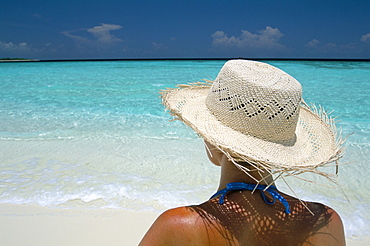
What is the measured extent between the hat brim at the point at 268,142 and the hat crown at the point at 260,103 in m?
0.03

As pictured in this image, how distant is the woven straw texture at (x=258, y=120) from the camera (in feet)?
3.49

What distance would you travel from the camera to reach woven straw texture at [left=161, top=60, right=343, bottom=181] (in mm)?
1063

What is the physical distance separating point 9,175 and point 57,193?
747mm

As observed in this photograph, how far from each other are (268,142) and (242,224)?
33cm

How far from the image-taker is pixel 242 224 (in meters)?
0.98

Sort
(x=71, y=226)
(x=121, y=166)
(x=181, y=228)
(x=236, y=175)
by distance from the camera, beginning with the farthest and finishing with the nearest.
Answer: (x=121, y=166)
(x=71, y=226)
(x=236, y=175)
(x=181, y=228)

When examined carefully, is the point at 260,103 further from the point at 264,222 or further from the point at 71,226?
the point at 71,226

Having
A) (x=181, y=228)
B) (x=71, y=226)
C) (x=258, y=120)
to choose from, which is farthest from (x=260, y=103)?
(x=71, y=226)

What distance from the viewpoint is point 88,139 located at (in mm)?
4398

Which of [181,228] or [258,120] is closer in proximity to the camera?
[181,228]

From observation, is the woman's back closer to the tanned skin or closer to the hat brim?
the tanned skin

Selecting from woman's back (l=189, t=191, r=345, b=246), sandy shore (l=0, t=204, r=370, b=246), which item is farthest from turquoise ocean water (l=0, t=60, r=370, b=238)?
woman's back (l=189, t=191, r=345, b=246)

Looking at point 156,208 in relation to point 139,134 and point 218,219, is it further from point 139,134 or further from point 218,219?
point 139,134

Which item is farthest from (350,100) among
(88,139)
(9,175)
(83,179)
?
(9,175)
